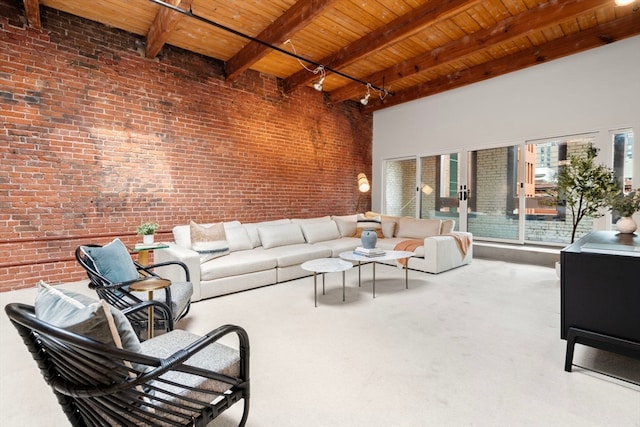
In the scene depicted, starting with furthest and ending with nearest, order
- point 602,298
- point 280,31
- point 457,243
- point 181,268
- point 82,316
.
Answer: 1. point 457,243
2. point 280,31
3. point 181,268
4. point 602,298
5. point 82,316

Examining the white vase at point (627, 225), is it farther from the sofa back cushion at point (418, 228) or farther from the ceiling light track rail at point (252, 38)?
the ceiling light track rail at point (252, 38)

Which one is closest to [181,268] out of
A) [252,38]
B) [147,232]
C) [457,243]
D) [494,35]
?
[147,232]

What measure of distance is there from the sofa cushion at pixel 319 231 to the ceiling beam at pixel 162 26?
3303 millimetres

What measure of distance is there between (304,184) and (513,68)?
4.29 metres

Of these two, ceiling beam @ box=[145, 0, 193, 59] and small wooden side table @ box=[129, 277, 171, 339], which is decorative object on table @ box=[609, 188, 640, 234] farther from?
ceiling beam @ box=[145, 0, 193, 59]

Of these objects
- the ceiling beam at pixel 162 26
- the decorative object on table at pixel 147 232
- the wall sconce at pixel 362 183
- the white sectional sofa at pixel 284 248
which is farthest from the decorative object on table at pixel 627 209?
the decorative object on table at pixel 147 232

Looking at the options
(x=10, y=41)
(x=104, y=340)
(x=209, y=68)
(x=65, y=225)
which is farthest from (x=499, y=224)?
(x=10, y=41)

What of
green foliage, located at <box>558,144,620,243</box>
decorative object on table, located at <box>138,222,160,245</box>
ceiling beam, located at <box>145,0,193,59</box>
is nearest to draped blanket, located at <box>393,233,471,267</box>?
green foliage, located at <box>558,144,620,243</box>

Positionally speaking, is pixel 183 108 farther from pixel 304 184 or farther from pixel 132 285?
pixel 132 285

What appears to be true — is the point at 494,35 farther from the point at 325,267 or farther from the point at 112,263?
the point at 112,263

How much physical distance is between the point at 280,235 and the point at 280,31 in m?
2.86

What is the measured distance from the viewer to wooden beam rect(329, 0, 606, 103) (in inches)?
147

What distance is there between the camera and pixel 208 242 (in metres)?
3.95

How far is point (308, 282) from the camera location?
4246 millimetres
